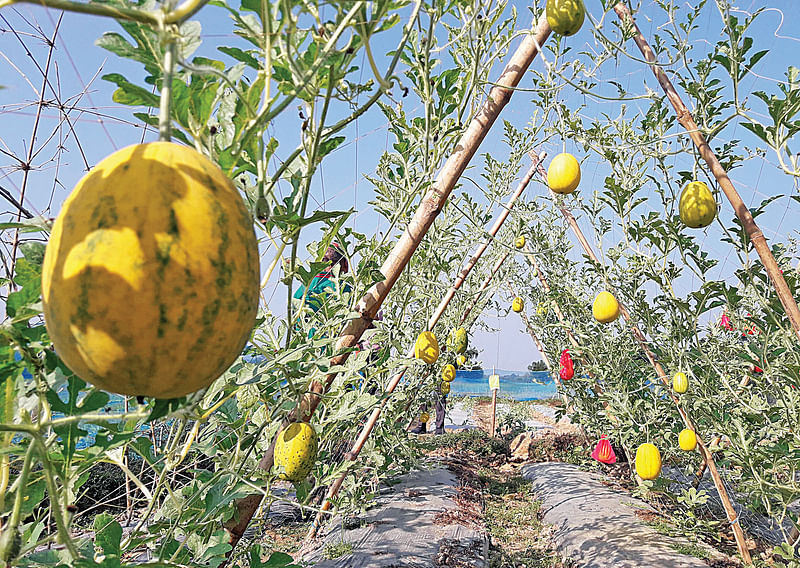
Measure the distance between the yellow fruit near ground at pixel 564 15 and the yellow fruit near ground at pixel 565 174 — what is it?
37.8 inches

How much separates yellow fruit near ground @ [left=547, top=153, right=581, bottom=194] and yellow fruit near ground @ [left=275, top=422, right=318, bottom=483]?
1621 millimetres

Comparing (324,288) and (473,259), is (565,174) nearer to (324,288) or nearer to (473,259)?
(324,288)

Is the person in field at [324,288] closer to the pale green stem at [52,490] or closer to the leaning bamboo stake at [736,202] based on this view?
the pale green stem at [52,490]

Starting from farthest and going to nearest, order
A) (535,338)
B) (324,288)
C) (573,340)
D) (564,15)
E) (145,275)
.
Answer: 1. (535,338)
2. (573,340)
3. (324,288)
4. (564,15)
5. (145,275)

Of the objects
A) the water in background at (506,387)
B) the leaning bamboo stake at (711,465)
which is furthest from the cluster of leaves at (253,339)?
the water in background at (506,387)

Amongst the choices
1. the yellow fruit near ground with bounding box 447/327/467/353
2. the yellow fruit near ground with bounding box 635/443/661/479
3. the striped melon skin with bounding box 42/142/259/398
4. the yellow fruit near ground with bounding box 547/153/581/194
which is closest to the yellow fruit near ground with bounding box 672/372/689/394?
the yellow fruit near ground with bounding box 635/443/661/479

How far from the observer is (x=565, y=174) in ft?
7.52

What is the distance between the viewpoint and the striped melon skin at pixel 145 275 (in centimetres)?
41

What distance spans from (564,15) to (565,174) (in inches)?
39.8

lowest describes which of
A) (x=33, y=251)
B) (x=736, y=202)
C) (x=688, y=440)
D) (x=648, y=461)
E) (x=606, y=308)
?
(x=648, y=461)

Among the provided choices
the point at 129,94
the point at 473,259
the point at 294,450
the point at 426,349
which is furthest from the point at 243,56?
the point at 473,259

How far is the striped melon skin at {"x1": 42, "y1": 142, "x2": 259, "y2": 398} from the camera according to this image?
1.36 feet

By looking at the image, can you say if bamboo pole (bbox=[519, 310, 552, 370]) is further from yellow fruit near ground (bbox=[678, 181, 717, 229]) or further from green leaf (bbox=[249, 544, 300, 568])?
green leaf (bbox=[249, 544, 300, 568])

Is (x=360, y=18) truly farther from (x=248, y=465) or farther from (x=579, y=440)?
(x=579, y=440)
